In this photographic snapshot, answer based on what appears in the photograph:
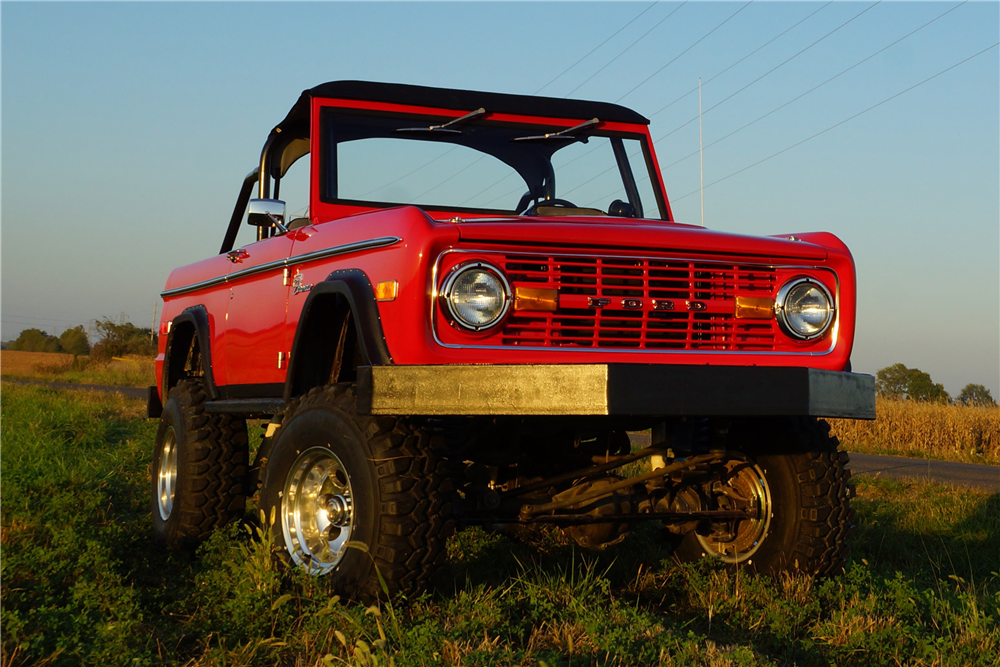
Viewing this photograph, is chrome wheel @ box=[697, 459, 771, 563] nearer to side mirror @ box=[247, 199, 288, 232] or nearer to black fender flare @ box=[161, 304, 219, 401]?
side mirror @ box=[247, 199, 288, 232]

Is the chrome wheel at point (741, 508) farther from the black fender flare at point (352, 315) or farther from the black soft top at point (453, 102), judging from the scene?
the black soft top at point (453, 102)

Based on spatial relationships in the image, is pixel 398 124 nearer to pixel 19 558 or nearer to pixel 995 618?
pixel 19 558

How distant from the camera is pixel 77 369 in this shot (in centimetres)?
3303

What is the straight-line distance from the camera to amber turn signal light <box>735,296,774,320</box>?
396 cm

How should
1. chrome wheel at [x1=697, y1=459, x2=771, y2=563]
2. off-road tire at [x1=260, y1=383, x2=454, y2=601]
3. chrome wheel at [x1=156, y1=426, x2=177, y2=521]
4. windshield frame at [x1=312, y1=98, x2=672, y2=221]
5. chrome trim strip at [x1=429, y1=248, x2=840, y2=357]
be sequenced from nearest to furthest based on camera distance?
off-road tire at [x1=260, y1=383, x2=454, y2=601] < chrome trim strip at [x1=429, y1=248, x2=840, y2=357] < chrome wheel at [x1=697, y1=459, x2=771, y2=563] < windshield frame at [x1=312, y1=98, x2=672, y2=221] < chrome wheel at [x1=156, y1=426, x2=177, y2=521]

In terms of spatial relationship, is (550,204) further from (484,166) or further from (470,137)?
(470,137)

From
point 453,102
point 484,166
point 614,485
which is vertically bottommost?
point 614,485

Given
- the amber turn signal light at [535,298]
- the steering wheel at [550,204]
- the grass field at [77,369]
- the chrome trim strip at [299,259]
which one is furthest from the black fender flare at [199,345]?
the grass field at [77,369]

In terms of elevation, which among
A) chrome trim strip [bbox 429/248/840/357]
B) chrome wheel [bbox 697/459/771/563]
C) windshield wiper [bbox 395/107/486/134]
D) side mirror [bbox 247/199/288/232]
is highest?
windshield wiper [bbox 395/107/486/134]

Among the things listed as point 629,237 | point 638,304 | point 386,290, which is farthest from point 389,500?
point 629,237

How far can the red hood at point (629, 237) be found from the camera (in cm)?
363

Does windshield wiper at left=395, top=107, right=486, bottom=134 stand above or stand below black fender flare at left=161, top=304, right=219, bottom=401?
above

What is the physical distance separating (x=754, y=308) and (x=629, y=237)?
63 centimetres

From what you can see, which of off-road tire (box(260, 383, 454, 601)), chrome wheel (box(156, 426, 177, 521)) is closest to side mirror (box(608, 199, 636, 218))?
off-road tire (box(260, 383, 454, 601))
